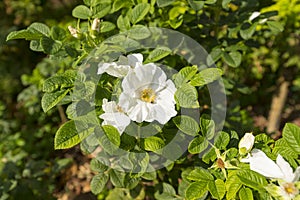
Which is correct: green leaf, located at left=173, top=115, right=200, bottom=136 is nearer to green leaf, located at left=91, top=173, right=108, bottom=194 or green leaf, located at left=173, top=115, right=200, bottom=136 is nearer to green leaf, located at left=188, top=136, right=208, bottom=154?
green leaf, located at left=188, top=136, right=208, bottom=154

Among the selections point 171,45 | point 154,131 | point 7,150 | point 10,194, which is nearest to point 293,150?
point 154,131

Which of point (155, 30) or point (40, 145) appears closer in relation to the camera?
point (155, 30)

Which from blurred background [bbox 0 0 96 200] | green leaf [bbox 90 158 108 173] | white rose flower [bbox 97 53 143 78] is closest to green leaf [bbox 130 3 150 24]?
white rose flower [bbox 97 53 143 78]

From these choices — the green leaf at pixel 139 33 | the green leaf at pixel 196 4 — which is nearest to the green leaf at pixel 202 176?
the green leaf at pixel 139 33

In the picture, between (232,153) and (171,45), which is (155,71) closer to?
(232,153)

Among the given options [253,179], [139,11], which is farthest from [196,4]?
[253,179]

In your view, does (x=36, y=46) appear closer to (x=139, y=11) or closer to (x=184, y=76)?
(x=139, y=11)

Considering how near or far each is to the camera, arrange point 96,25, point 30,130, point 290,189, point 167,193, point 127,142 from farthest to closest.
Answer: point 30,130, point 167,193, point 96,25, point 127,142, point 290,189
